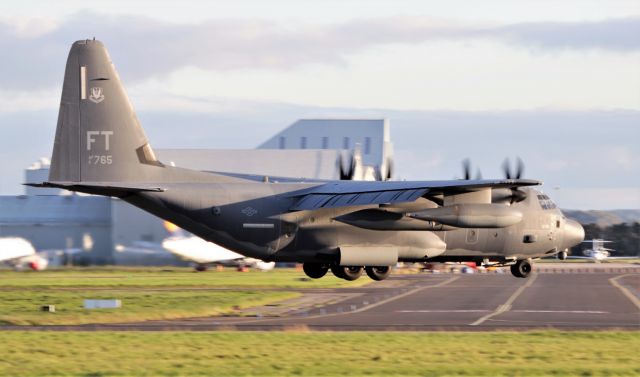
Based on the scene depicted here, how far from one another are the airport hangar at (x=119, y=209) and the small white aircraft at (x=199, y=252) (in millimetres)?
1249

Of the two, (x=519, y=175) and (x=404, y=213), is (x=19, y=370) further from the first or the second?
(x=519, y=175)

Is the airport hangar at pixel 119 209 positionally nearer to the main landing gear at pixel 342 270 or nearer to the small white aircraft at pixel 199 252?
the small white aircraft at pixel 199 252

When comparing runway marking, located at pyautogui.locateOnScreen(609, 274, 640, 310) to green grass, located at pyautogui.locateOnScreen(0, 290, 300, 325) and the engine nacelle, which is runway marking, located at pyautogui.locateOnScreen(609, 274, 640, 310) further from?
the engine nacelle

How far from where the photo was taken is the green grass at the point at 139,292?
56.4 m

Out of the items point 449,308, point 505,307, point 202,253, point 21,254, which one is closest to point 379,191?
point 449,308

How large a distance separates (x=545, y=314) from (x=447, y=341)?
22.3 metres

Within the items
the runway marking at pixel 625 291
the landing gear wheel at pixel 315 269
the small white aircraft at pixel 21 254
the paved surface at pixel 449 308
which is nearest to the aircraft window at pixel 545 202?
the paved surface at pixel 449 308

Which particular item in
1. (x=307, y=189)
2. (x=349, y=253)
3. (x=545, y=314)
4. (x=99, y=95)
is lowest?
(x=545, y=314)

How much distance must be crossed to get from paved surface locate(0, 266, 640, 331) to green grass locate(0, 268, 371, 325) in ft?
9.44

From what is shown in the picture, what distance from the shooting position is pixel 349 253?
42.5 meters

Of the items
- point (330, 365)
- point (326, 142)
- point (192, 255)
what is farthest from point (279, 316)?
point (326, 142)

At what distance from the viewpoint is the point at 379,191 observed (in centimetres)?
4197

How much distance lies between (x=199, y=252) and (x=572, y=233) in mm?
65574

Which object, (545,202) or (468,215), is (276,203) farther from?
(545,202)
